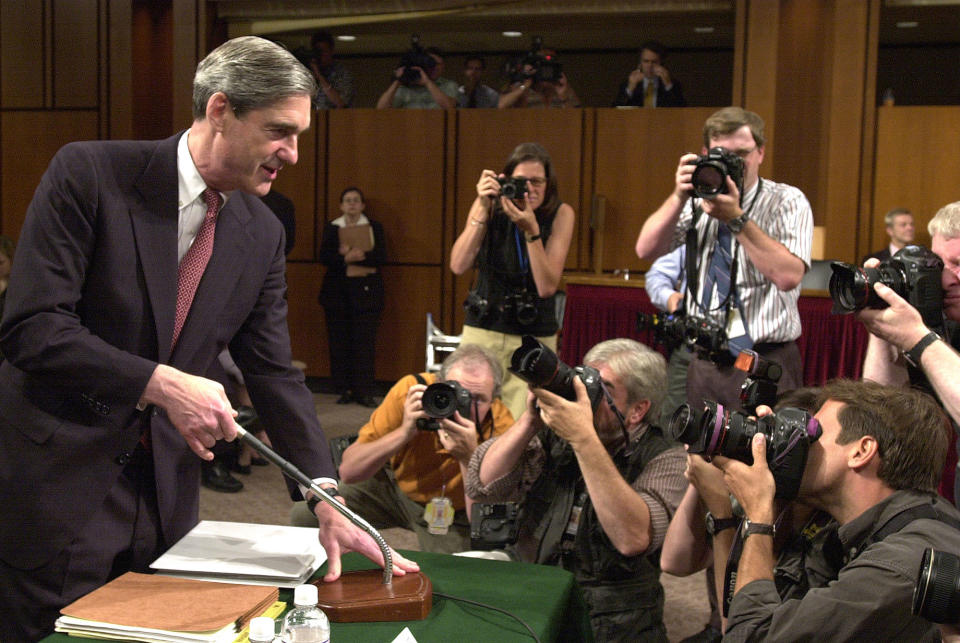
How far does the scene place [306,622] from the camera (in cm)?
129

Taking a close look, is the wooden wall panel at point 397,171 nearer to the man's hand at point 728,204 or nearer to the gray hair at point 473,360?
the gray hair at point 473,360

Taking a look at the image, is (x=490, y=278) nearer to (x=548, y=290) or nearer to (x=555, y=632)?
(x=548, y=290)

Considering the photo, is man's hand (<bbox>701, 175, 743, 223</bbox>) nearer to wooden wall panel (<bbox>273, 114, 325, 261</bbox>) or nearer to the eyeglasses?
the eyeglasses

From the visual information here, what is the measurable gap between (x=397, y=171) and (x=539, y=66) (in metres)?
1.30

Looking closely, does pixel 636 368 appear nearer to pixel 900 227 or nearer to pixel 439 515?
pixel 439 515

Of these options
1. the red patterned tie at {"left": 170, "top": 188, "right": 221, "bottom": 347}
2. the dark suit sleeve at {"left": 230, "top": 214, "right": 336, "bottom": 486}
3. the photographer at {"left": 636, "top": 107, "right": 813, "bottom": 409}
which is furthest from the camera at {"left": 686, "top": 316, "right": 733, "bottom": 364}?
the red patterned tie at {"left": 170, "top": 188, "right": 221, "bottom": 347}

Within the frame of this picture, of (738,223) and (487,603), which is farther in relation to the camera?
(738,223)

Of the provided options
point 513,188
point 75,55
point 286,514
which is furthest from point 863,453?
point 75,55

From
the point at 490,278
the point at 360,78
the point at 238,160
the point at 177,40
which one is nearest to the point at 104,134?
the point at 177,40

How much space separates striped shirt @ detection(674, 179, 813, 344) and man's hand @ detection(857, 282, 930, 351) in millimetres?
831

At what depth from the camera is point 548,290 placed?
3.38m

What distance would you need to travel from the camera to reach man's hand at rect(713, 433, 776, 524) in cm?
164

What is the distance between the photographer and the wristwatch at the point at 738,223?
8.55 ft

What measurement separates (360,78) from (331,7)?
7.65 feet
